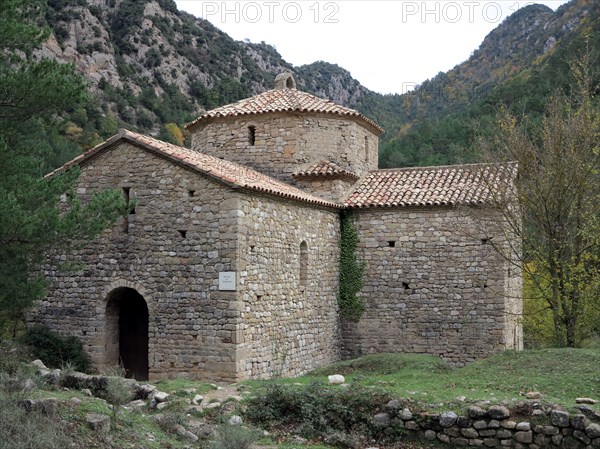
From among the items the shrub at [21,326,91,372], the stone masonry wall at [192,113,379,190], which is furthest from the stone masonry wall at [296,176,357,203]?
the shrub at [21,326,91,372]

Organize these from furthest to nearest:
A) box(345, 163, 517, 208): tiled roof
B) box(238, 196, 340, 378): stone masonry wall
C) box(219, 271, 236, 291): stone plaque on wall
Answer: box(345, 163, 517, 208): tiled roof → box(238, 196, 340, 378): stone masonry wall → box(219, 271, 236, 291): stone plaque on wall

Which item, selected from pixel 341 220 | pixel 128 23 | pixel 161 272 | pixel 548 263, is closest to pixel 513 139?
pixel 548 263

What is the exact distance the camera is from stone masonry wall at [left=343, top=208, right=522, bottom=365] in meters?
15.2

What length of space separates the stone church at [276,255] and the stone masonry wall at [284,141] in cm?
4

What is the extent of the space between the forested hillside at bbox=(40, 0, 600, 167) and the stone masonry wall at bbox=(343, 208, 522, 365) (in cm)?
1511

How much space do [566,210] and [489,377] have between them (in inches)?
217

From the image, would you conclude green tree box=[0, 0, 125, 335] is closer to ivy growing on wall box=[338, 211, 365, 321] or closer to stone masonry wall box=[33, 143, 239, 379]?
stone masonry wall box=[33, 143, 239, 379]

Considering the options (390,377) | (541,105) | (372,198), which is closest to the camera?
(390,377)

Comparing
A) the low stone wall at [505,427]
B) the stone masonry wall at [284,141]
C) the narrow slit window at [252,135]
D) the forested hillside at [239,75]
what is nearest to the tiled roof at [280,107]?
the stone masonry wall at [284,141]

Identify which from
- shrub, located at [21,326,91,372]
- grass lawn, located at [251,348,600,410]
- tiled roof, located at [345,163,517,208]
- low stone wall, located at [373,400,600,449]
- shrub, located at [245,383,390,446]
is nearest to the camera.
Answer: low stone wall, located at [373,400,600,449]

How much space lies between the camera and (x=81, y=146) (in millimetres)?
33812

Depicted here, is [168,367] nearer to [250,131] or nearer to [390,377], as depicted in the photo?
[390,377]

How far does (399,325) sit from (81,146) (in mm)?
24671

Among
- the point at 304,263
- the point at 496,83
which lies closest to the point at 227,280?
the point at 304,263
